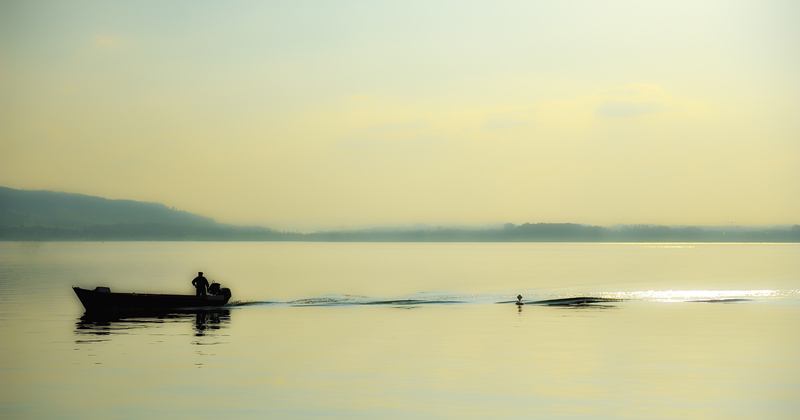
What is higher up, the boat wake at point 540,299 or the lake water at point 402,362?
the boat wake at point 540,299

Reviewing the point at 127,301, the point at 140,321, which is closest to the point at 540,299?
the point at 140,321

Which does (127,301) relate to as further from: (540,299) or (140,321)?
(540,299)

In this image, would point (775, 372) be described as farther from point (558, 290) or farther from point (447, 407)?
point (558, 290)

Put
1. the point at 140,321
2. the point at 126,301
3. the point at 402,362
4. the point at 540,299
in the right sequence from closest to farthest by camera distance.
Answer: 1. the point at 402,362
2. the point at 140,321
3. the point at 126,301
4. the point at 540,299

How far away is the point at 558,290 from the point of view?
284 ft

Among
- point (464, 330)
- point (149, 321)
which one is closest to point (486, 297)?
point (464, 330)

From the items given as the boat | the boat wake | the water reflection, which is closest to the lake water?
the water reflection

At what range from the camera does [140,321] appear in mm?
49781

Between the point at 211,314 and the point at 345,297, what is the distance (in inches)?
748

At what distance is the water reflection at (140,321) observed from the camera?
141 feet

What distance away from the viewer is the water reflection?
4297 cm

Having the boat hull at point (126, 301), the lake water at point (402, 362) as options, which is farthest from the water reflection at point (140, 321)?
the boat hull at point (126, 301)

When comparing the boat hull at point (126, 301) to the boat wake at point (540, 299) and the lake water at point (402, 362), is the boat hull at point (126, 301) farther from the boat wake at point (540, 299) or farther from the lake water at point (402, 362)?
the boat wake at point (540, 299)

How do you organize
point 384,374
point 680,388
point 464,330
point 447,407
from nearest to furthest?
point 447,407
point 680,388
point 384,374
point 464,330
